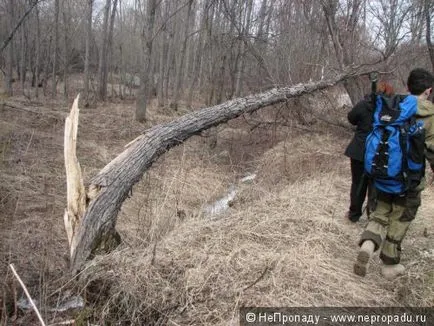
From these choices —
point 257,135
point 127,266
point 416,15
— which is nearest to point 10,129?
point 257,135

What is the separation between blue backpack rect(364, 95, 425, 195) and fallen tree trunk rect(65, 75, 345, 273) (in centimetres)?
223

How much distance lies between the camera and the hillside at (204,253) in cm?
329

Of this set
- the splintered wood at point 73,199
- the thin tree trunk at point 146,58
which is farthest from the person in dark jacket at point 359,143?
the thin tree trunk at point 146,58

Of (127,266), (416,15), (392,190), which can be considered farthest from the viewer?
(416,15)

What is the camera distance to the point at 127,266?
358cm

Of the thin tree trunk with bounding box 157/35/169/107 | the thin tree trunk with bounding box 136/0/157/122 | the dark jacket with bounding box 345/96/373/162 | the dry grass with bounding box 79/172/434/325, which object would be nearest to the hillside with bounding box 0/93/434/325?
the dry grass with bounding box 79/172/434/325

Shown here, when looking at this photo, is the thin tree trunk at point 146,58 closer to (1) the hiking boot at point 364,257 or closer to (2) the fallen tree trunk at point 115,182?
(2) the fallen tree trunk at point 115,182

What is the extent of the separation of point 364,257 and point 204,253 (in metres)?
1.39

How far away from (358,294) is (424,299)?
534mm

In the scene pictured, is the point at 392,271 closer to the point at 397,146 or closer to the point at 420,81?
the point at 397,146

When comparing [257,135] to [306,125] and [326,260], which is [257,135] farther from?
[326,260]

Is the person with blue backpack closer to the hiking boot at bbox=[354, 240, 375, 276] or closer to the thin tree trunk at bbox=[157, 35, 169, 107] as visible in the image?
the hiking boot at bbox=[354, 240, 375, 276]

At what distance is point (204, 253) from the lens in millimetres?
4039

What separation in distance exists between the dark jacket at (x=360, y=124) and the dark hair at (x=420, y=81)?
30.5 inches
